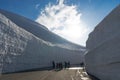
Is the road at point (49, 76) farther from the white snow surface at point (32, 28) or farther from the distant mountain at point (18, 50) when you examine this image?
the white snow surface at point (32, 28)

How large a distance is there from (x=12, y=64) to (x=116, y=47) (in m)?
37.3

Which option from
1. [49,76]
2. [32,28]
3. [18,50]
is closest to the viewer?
[49,76]

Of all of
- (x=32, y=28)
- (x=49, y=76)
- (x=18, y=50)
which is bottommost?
(x=49, y=76)

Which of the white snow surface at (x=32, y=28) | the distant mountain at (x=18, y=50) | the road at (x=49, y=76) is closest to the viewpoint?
the road at (x=49, y=76)

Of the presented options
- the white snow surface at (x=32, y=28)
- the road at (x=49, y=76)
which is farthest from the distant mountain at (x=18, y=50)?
the white snow surface at (x=32, y=28)

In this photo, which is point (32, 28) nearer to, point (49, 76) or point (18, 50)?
point (18, 50)

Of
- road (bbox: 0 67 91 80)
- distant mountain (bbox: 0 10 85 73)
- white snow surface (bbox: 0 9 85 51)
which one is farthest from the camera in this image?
white snow surface (bbox: 0 9 85 51)

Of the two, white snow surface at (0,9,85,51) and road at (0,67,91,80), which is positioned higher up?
white snow surface at (0,9,85,51)

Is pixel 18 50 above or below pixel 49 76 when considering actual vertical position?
above

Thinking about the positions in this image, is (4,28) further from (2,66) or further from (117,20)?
(117,20)

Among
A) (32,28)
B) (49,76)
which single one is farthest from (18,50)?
(32,28)

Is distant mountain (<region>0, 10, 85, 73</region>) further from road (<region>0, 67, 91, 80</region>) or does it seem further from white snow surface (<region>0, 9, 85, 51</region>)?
white snow surface (<region>0, 9, 85, 51</region>)

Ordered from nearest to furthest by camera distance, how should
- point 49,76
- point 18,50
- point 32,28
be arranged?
point 49,76 → point 18,50 → point 32,28

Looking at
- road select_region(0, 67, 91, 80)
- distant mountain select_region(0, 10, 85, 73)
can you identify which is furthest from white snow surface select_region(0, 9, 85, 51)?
road select_region(0, 67, 91, 80)
